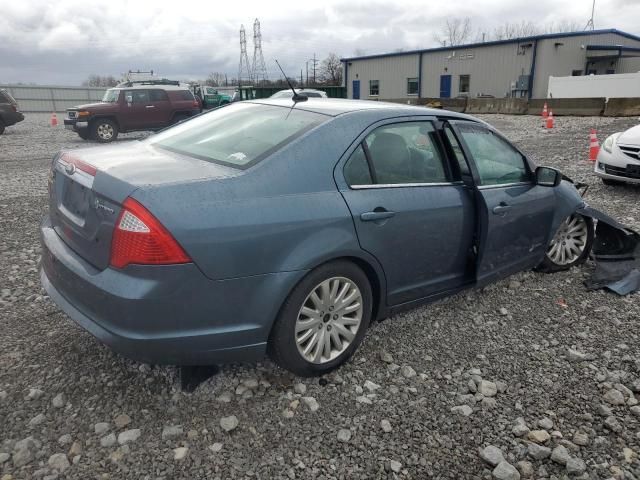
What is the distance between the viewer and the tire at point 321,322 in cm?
265

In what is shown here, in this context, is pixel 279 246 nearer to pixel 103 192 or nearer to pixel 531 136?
pixel 103 192

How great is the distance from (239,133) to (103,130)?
46.7 feet

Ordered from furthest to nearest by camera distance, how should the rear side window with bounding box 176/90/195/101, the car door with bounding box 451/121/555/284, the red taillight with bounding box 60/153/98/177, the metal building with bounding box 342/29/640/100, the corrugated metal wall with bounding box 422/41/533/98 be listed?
the corrugated metal wall with bounding box 422/41/533/98 → the metal building with bounding box 342/29/640/100 → the rear side window with bounding box 176/90/195/101 → the car door with bounding box 451/121/555/284 → the red taillight with bounding box 60/153/98/177

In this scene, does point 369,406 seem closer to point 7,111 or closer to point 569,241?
point 569,241

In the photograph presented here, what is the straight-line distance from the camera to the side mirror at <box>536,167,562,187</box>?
12.8 feet

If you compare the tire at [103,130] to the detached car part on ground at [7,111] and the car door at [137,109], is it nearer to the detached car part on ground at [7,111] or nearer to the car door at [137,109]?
the car door at [137,109]

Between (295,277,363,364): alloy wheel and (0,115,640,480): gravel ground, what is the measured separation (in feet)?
0.62

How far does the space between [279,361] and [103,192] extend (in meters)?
1.26

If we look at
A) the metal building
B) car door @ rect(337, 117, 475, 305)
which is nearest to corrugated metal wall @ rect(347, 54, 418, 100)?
the metal building

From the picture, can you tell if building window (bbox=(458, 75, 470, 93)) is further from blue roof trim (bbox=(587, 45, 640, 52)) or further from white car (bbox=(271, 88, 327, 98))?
white car (bbox=(271, 88, 327, 98))

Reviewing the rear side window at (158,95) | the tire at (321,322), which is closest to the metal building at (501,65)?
the rear side window at (158,95)

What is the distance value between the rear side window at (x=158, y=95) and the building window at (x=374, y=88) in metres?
30.6

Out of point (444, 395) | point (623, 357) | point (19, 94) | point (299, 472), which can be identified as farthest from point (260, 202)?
point (19, 94)

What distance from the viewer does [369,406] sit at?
2.75 metres
